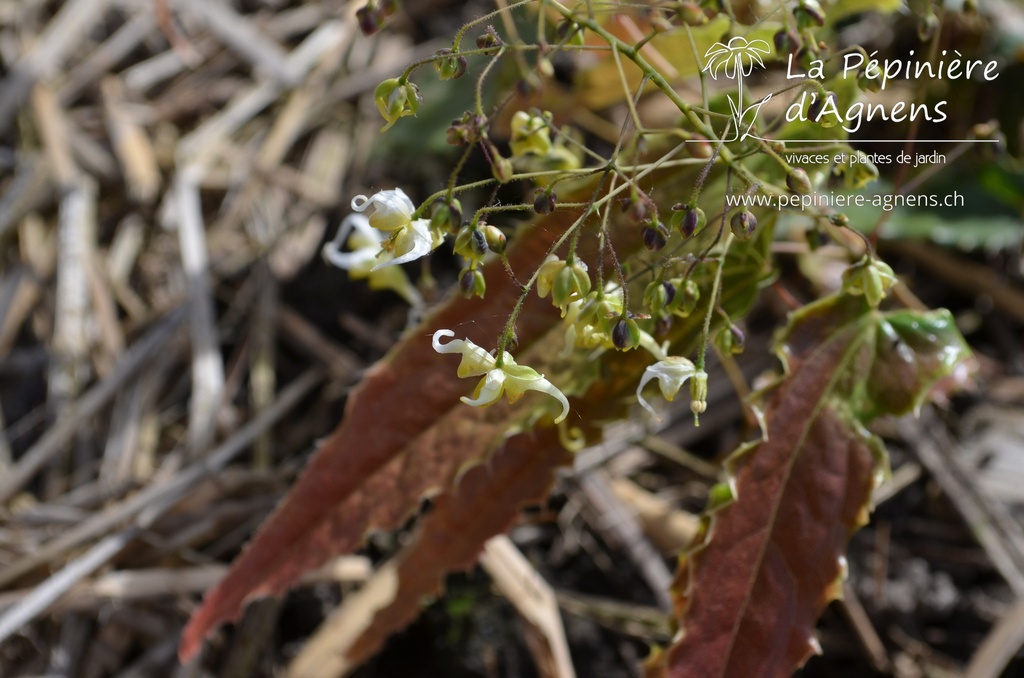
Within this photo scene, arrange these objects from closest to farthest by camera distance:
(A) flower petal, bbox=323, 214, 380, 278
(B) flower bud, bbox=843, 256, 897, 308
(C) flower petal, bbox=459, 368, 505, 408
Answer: (C) flower petal, bbox=459, 368, 505, 408
(B) flower bud, bbox=843, 256, 897, 308
(A) flower petal, bbox=323, 214, 380, 278

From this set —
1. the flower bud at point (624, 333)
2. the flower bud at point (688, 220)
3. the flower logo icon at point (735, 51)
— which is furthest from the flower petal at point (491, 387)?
the flower logo icon at point (735, 51)

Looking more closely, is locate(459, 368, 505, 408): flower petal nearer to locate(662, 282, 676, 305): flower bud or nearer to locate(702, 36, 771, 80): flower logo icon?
locate(662, 282, 676, 305): flower bud

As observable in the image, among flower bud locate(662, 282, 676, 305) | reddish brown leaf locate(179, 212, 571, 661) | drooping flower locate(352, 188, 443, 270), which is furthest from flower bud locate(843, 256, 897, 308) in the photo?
drooping flower locate(352, 188, 443, 270)

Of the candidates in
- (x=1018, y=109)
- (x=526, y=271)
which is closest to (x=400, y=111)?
(x=526, y=271)

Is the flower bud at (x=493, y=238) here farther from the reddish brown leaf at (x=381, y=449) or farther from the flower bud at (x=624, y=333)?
the reddish brown leaf at (x=381, y=449)

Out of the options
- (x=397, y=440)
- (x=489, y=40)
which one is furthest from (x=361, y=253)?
(x=489, y=40)

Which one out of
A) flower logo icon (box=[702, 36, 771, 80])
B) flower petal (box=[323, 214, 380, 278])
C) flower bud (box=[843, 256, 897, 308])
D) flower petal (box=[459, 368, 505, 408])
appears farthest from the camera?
flower petal (box=[323, 214, 380, 278])

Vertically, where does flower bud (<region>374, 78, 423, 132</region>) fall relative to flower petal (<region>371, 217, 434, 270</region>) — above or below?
above

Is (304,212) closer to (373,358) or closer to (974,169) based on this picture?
(373,358)
